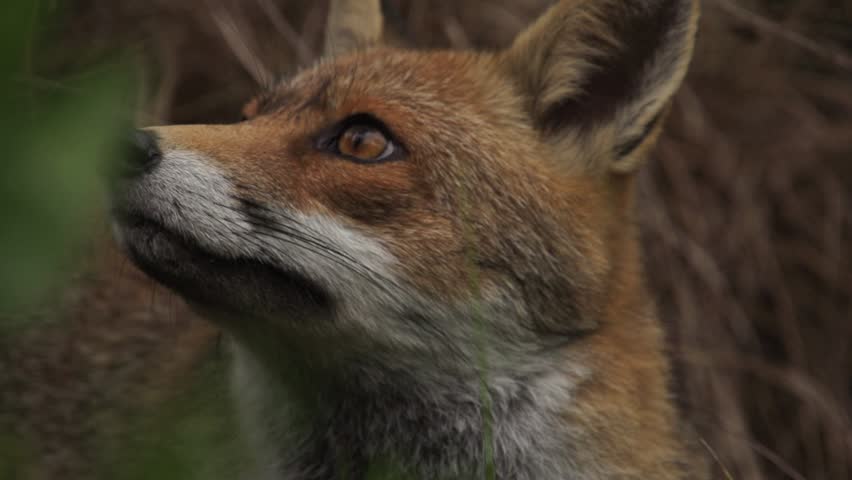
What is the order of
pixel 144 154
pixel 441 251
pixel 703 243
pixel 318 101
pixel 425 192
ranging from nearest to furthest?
pixel 144 154 < pixel 441 251 < pixel 425 192 < pixel 318 101 < pixel 703 243

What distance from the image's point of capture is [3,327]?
2164 millimetres

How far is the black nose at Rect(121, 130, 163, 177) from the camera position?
2.46 meters

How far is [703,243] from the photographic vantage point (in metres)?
6.17

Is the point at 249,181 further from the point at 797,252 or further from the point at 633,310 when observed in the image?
the point at 797,252

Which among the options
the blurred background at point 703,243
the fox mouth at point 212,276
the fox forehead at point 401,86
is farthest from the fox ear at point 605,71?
the blurred background at point 703,243

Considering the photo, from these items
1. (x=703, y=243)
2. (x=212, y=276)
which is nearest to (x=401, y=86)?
(x=212, y=276)

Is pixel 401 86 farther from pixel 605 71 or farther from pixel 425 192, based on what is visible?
pixel 605 71

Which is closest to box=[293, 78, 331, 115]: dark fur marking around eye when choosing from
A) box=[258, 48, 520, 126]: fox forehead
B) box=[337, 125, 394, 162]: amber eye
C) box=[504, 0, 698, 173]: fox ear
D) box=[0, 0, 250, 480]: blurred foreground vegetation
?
box=[258, 48, 520, 126]: fox forehead

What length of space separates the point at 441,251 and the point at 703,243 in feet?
11.9

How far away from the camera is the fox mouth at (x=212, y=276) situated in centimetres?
268

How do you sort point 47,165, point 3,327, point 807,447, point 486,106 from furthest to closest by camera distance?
point 807,447, point 486,106, point 3,327, point 47,165

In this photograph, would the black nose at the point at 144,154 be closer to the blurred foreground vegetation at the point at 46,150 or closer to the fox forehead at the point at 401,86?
the fox forehead at the point at 401,86

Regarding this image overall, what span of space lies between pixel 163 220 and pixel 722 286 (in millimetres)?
4144

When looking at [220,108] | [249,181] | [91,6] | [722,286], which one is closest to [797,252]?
[722,286]
